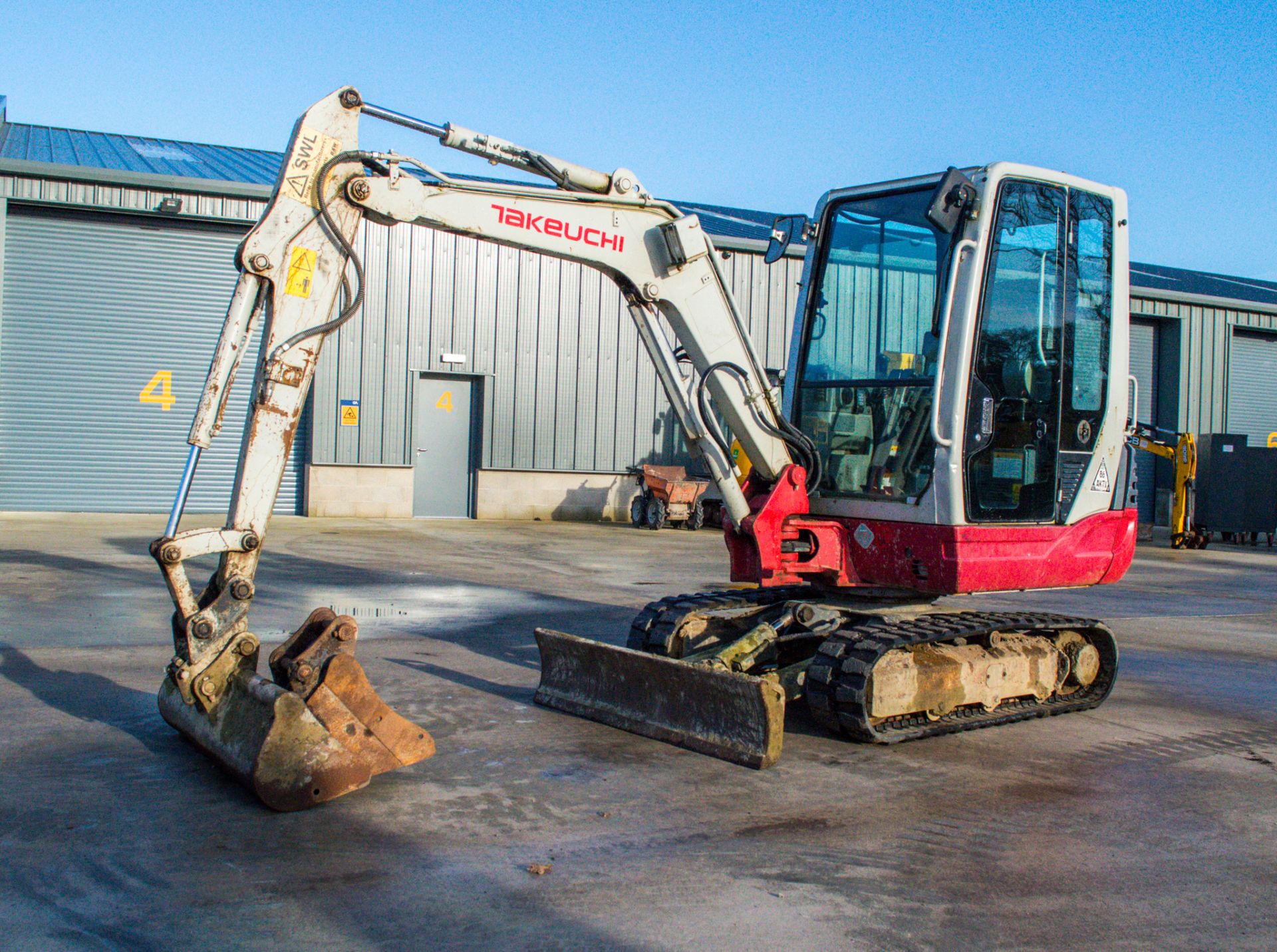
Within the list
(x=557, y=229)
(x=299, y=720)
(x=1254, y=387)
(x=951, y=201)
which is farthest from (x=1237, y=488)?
(x=299, y=720)

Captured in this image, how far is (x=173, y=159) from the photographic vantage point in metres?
22.6

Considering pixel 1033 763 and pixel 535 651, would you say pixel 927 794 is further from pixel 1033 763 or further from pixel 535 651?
pixel 535 651

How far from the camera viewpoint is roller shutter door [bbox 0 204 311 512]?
Answer: 19.5 metres

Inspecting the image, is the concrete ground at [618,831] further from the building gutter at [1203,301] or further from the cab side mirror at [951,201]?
the building gutter at [1203,301]

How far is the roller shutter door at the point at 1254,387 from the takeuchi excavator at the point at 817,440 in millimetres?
25691

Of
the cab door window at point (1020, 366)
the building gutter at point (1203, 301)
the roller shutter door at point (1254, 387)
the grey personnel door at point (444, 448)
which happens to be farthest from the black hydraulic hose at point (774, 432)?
the roller shutter door at point (1254, 387)

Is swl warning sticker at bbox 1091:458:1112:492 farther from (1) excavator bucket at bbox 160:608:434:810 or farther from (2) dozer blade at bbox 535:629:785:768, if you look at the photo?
(1) excavator bucket at bbox 160:608:434:810

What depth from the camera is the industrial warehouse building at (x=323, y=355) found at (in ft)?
64.3

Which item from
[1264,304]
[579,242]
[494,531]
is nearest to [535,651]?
[579,242]

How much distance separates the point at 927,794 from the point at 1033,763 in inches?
36.6

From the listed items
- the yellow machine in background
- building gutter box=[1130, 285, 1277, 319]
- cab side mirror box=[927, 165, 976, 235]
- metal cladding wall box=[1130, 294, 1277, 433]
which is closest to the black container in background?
the yellow machine in background

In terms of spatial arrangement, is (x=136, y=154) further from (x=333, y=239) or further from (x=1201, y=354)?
(x=1201, y=354)

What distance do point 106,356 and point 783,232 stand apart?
16.6 metres

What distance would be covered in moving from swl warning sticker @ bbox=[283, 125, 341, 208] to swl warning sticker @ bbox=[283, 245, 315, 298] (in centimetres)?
23
